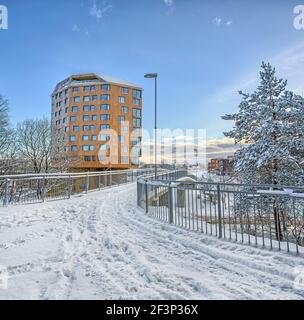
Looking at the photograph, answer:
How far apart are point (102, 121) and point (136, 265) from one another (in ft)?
145

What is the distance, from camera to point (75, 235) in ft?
16.9

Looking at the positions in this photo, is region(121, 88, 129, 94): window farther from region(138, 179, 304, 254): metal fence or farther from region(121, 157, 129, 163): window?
region(138, 179, 304, 254): metal fence

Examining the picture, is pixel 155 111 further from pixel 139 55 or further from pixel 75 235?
pixel 75 235

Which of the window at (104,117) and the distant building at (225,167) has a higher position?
the window at (104,117)

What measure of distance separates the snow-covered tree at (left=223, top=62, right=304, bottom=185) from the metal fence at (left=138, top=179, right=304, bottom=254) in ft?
13.4

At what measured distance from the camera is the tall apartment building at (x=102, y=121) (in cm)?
4453

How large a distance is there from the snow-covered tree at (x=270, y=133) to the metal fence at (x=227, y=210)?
4.08 m

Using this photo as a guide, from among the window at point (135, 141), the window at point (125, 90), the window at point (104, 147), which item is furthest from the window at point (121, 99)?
the window at point (104, 147)

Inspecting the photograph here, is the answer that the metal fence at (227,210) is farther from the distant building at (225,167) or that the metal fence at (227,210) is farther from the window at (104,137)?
the window at (104,137)


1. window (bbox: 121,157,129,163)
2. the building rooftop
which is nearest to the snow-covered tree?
window (bbox: 121,157,129,163)

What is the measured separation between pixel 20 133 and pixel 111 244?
27693mm

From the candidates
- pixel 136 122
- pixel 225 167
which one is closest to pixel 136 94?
pixel 136 122

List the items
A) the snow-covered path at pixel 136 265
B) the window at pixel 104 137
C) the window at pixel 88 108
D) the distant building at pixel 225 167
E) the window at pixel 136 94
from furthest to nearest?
1. the window at pixel 136 94
2. the window at pixel 88 108
3. the window at pixel 104 137
4. the distant building at pixel 225 167
5. the snow-covered path at pixel 136 265

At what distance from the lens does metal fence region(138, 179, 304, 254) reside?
438cm
